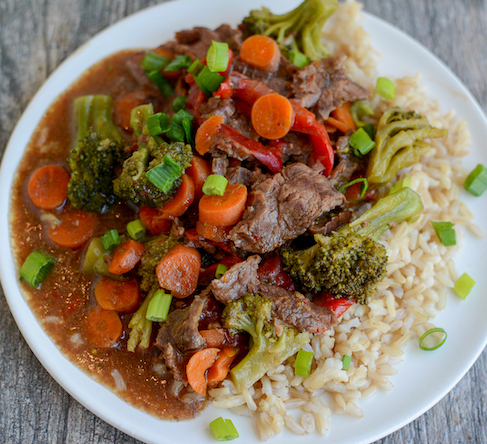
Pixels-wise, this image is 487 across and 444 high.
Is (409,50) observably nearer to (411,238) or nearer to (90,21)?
(411,238)

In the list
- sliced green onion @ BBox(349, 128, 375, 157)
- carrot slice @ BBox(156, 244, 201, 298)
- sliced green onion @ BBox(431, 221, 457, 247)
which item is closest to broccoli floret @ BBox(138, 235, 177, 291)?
carrot slice @ BBox(156, 244, 201, 298)

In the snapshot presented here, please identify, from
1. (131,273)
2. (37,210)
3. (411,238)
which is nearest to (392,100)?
(411,238)

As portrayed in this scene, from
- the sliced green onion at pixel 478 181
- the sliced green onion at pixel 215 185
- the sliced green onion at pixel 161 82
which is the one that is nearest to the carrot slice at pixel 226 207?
the sliced green onion at pixel 215 185

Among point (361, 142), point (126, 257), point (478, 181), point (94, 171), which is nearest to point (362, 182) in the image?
point (361, 142)

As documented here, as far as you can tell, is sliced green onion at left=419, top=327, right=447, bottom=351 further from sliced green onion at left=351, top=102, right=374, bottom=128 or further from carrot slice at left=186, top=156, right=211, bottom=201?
carrot slice at left=186, top=156, right=211, bottom=201

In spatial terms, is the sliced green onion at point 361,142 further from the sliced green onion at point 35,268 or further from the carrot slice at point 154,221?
the sliced green onion at point 35,268

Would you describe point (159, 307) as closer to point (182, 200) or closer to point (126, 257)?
point (126, 257)
